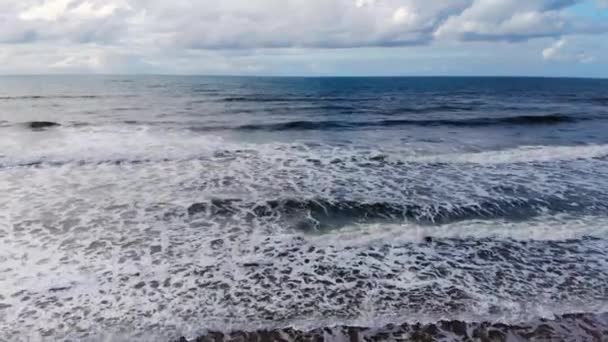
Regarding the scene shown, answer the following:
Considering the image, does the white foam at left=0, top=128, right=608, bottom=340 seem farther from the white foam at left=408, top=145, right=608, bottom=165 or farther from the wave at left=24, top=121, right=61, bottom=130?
the wave at left=24, top=121, right=61, bottom=130

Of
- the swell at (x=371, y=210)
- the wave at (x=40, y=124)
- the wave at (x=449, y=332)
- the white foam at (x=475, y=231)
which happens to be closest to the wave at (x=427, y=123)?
the wave at (x=40, y=124)

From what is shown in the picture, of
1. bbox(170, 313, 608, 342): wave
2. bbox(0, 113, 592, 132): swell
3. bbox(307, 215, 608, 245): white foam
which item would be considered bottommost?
bbox(170, 313, 608, 342): wave

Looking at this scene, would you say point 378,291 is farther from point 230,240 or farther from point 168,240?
point 168,240

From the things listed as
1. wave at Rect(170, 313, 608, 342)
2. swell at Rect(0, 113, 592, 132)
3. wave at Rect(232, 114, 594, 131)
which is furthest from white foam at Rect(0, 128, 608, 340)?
wave at Rect(232, 114, 594, 131)

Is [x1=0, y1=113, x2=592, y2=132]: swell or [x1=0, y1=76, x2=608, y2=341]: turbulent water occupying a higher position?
[x1=0, y1=113, x2=592, y2=132]: swell

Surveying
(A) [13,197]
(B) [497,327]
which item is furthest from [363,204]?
(A) [13,197]

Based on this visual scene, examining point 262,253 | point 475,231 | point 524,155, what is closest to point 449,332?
point 262,253

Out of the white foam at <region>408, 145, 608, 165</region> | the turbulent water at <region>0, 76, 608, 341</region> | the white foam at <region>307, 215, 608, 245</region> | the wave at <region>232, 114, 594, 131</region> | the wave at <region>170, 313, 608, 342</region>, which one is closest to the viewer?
the wave at <region>170, 313, 608, 342</region>

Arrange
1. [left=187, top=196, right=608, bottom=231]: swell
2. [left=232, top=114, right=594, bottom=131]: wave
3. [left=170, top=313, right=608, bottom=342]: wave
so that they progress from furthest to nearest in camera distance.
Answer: [left=232, top=114, right=594, bottom=131]: wave → [left=187, top=196, right=608, bottom=231]: swell → [left=170, top=313, right=608, bottom=342]: wave
